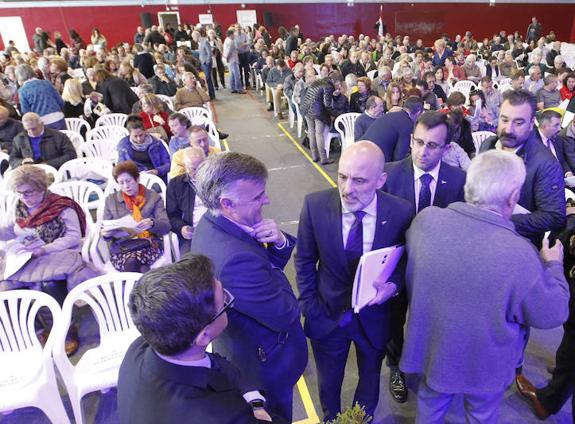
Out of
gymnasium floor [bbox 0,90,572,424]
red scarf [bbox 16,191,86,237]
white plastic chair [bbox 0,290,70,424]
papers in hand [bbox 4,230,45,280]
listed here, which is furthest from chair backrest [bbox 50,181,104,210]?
white plastic chair [bbox 0,290,70,424]

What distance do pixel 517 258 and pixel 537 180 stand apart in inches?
47.5

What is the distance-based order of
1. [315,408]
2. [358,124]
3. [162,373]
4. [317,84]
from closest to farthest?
[162,373], [315,408], [358,124], [317,84]

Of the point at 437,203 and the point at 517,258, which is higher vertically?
the point at 517,258

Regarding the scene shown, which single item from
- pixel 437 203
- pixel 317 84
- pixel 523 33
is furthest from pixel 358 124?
pixel 523 33

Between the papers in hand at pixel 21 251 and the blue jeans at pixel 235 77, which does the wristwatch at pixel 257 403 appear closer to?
the papers in hand at pixel 21 251

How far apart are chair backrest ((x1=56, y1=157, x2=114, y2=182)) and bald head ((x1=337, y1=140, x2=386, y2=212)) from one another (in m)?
3.40

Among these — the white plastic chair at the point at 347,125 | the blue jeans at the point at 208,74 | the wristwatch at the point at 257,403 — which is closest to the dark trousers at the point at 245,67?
the blue jeans at the point at 208,74

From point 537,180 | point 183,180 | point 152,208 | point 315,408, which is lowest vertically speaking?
point 315,408

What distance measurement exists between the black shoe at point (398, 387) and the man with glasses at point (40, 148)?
4.15m

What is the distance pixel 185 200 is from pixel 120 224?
0.55 metres

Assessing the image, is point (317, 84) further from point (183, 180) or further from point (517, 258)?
point (517, 258)

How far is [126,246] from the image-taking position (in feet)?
10.6

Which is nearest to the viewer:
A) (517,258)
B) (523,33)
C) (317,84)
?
(517,258)

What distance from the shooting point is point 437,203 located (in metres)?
2.26
